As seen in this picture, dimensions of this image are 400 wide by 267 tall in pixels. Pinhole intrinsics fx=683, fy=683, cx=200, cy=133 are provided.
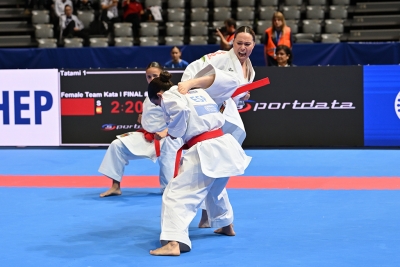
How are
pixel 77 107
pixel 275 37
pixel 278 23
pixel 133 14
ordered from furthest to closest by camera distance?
pixel 133 14 < pixel 275 37 < pixel 278 23 < pixel 77 107

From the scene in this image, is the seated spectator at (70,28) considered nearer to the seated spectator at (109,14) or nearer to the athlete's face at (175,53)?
the seated spectator at (109,14)

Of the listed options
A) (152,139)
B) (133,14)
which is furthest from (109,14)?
(152,139)

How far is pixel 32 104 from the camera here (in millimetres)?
10992

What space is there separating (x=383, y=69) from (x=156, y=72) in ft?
15.9

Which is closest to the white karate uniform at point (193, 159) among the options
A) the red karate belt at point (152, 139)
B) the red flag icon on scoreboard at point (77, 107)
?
the red karate belt at point (152, 139)

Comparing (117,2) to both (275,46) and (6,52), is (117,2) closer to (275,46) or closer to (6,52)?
(6,52)

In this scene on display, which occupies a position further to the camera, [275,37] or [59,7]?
[59,7]

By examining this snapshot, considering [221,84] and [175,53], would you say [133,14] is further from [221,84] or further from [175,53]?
[221,84]

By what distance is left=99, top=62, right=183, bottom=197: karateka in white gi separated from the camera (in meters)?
7.19

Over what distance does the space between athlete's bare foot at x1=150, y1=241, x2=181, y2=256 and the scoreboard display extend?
615 centimetres

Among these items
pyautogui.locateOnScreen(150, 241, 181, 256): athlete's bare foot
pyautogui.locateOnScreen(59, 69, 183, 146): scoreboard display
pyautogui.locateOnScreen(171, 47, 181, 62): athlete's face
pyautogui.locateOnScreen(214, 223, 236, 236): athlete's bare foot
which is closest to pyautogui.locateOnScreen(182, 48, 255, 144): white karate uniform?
pyautogui.locateOnScreen(214, 223, 236, 236): athlete's bare foot

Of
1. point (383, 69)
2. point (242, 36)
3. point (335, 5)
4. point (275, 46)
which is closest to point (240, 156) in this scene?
point (242, 36)

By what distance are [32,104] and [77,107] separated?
72 cm

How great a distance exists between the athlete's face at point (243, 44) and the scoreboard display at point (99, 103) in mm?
5246
